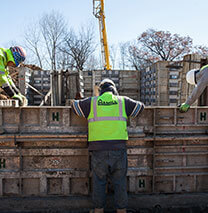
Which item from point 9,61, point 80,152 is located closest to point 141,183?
point 80,152

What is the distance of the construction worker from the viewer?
2754 mm

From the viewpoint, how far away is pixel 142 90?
1105 cm

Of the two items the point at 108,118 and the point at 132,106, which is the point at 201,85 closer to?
the point at 132,106

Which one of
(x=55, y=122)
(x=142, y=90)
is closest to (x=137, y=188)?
(x=55, y=122)

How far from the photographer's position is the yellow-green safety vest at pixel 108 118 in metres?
2.76

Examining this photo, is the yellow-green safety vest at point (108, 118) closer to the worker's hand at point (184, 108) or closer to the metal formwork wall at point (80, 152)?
the metal formwork wall at point (80, 152)

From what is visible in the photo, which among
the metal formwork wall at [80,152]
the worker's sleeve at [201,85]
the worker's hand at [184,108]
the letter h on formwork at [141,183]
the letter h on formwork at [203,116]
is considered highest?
the worker's sleeve at [201,85]

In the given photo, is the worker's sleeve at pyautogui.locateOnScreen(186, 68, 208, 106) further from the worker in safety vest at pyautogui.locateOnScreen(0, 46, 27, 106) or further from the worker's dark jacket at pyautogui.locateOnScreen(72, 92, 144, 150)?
the worker in safety vest at pyautogui.locateOnScreen(0, 46, 27, 106)

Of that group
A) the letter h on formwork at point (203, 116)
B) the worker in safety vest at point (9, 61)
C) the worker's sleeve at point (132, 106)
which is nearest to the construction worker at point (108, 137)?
the worker's sleeve at point (132, 106)

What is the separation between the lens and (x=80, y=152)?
328cm

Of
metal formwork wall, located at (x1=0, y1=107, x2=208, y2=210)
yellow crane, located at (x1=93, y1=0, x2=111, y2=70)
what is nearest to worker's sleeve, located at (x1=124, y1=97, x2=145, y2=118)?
metal formwork wall, located at (x1=0, y1=107, x2=208, y2=210)

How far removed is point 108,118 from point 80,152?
91cm

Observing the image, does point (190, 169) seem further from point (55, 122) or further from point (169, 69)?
point (169, 69)

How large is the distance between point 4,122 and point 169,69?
294 inches
